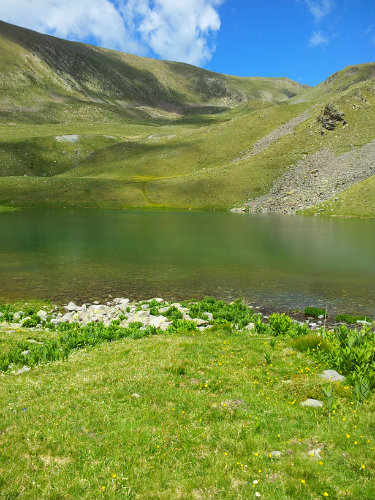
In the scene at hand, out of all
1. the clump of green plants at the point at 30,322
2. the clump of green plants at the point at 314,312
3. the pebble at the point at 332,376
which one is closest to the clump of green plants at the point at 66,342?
the clump of green plants at the point at 30,322

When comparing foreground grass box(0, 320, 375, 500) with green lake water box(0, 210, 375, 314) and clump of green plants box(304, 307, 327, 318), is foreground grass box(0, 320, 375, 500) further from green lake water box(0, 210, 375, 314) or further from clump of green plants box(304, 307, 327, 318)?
green lake water box(0, 210, 375, 314)

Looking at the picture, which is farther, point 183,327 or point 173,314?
point 173,314

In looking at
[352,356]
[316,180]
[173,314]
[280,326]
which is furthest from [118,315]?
[316,180]

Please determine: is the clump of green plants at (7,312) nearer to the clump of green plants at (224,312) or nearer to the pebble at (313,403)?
the clump of green plants at (224,312)

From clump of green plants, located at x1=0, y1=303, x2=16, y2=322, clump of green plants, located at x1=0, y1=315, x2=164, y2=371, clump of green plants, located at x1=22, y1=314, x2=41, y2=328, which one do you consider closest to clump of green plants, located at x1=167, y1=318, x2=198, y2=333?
clump of green plants, located at x1=0, y1=315, x2=164, y2=371

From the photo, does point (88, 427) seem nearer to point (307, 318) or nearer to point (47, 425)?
point (47, 425)

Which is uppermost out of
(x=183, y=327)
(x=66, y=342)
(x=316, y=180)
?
(x=316, y=180)

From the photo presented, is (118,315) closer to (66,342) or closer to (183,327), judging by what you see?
(183,327)

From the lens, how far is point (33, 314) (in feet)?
75.2

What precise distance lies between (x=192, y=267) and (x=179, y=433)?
3051cm

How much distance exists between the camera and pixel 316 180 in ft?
445

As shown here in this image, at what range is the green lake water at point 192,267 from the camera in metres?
29.6

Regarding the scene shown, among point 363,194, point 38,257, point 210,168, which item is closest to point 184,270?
point 38,257

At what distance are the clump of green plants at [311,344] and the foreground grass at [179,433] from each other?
4.01ft
